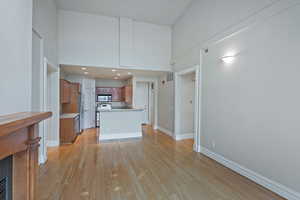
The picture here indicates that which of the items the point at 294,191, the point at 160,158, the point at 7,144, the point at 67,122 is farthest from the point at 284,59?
the point at 67,122

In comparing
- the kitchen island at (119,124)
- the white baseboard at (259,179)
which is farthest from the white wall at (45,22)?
the white baseboard at (259,179)

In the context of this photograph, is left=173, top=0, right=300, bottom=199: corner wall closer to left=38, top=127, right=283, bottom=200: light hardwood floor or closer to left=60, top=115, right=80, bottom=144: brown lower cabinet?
left=38, top=127, right=283, bottom=200: light hardwood floor

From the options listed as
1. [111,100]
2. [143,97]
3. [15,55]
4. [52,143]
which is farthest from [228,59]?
[111,100]

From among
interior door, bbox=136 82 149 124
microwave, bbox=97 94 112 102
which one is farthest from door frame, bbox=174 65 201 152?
microwave, bbox=97 94 112 102

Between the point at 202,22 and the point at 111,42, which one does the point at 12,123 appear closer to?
the point at 202,22

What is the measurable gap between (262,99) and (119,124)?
4.06 metres

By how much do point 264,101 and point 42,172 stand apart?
4151 mm

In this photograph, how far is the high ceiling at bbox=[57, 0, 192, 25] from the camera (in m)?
4.28

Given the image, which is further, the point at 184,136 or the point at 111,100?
the point at 111,100

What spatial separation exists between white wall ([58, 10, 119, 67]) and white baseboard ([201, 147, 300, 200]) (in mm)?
4014

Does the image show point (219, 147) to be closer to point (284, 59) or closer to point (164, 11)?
point (284, 59)

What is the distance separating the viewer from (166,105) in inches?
233

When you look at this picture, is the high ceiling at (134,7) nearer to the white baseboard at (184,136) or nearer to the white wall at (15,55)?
the white wall at (15,55)

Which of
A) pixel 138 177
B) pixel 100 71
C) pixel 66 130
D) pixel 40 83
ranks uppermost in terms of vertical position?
pixel 100 71
